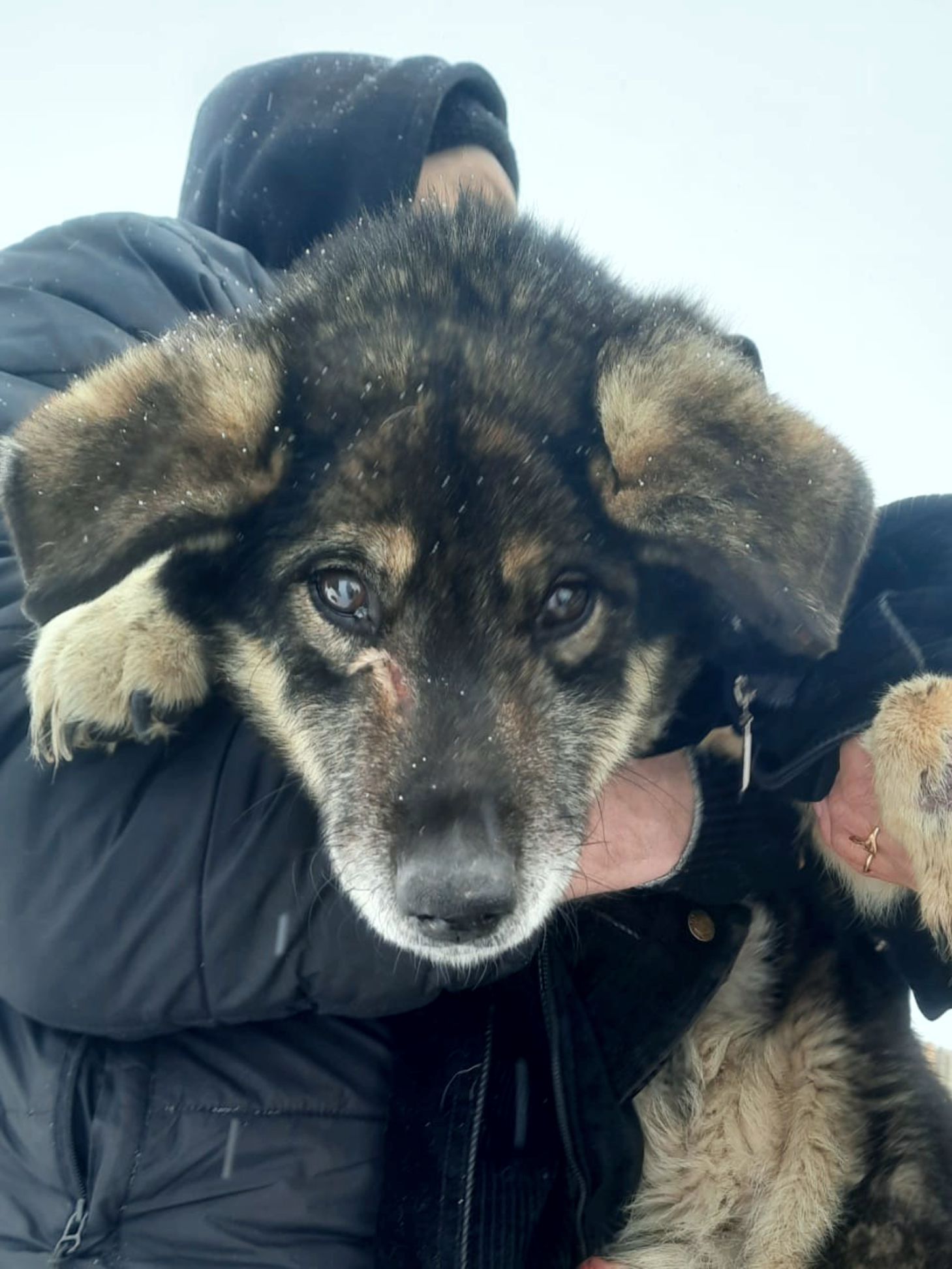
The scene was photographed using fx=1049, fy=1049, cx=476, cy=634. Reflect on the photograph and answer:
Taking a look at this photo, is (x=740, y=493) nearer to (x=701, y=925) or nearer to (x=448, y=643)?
(x=448, y=643)

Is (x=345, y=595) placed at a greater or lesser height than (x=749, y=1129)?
greater

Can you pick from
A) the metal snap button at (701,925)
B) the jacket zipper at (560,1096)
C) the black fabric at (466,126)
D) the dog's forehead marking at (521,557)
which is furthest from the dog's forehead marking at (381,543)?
the black fabric at (466,126)

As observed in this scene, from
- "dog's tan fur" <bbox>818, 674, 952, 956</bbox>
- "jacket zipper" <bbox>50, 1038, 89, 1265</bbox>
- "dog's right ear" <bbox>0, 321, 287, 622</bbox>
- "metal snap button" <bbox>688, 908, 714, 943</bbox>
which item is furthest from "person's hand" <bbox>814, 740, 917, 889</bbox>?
"jacket zipper" <bbox>50, 1038, 89, 1265</bbox>

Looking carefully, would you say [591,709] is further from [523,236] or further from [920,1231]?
[920,1231]

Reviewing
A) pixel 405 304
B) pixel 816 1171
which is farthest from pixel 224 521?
pixel 816 1171

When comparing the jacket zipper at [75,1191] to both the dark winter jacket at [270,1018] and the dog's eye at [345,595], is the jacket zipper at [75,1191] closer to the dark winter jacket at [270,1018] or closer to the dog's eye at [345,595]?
the dark winter jacket at [270,1018]

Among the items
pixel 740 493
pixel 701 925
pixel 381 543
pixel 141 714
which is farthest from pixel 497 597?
pixel 701 925
